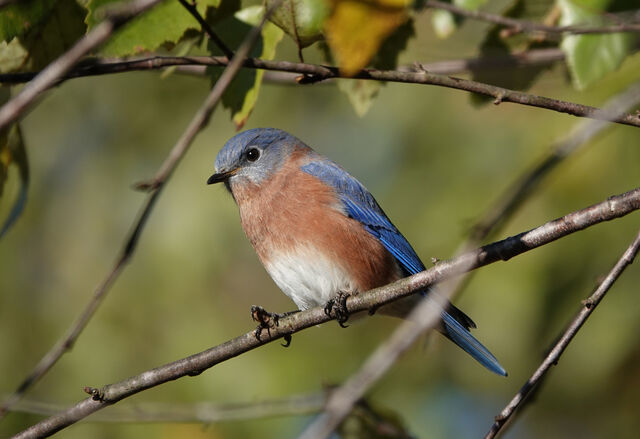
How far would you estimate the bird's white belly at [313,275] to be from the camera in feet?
14.2

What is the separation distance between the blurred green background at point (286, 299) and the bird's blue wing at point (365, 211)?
1.86 ft

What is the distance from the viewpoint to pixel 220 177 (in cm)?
497

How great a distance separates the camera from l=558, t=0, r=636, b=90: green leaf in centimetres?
366

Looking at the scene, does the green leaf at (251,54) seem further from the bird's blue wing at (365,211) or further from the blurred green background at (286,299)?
the blurred green background at (286,299)

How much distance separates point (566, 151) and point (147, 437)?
418 cm

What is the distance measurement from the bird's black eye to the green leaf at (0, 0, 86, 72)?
174 cm

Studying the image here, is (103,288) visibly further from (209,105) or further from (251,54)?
(251,54)

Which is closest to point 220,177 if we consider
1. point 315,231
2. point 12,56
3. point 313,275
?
point 315,231

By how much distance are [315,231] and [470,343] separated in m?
1.09

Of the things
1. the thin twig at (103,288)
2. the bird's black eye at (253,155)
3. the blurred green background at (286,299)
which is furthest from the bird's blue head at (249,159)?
the thin twig at (103,288)

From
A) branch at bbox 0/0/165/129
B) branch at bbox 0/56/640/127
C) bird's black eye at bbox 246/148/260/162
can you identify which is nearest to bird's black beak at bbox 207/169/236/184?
bird's black eye at bbox 246/148/260/162

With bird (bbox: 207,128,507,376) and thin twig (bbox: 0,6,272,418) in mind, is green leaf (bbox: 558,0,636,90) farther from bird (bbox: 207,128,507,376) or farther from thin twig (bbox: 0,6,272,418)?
thin twig (bbox: 0,6,272,418)

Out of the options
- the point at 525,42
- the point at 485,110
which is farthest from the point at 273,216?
the point at 485,110

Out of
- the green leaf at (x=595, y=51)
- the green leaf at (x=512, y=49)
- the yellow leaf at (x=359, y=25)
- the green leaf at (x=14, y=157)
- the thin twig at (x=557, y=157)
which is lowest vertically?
the thin twig at (x=557, y=157)
